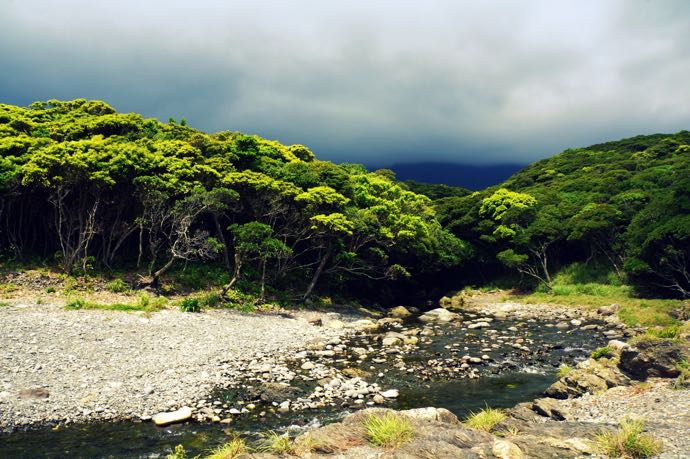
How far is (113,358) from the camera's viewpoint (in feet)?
53.2

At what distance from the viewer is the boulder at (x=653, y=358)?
14.8 metres

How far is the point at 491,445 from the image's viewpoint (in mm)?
8086

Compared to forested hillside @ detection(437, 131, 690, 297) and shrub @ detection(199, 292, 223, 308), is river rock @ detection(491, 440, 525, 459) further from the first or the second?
forested hillside @ detection(437, 131, 690, 297)

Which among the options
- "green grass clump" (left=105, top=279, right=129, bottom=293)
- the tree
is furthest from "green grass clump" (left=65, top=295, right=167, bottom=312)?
the tree

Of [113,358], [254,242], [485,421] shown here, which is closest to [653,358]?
[485,421]

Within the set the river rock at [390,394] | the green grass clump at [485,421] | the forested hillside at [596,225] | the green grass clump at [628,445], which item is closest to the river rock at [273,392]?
the river rock at [390,394]

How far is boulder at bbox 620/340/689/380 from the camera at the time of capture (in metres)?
14.8

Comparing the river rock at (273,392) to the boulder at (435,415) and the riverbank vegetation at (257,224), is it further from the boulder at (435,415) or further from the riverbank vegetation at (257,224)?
the riverbank vegetation at (257,224)

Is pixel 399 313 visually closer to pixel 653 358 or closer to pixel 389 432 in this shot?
pixel 653 358

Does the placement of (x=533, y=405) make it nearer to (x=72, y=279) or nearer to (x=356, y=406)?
(x=356, y=406)

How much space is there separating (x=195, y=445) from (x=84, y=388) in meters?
5.51

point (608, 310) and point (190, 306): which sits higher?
point (190, 306)

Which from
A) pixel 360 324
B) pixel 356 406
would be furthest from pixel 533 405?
pixel 360 324

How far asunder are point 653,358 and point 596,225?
29.9m
